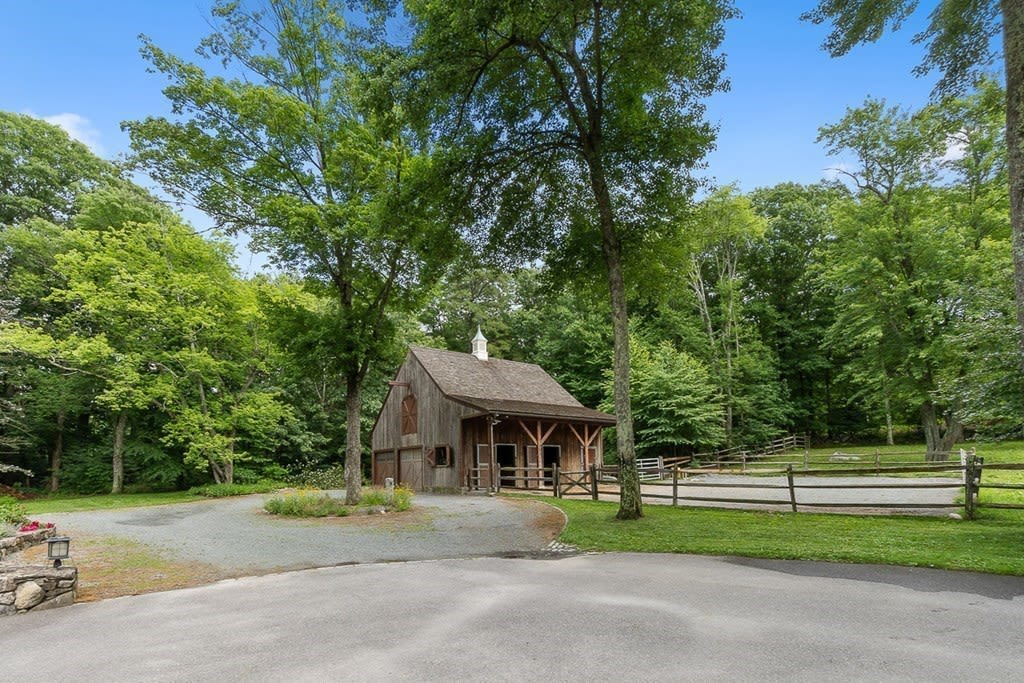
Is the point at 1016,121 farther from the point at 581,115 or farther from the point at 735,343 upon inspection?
the point at 735,343

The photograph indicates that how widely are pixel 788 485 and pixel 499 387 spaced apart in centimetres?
1417

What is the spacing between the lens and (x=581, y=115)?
522 inches

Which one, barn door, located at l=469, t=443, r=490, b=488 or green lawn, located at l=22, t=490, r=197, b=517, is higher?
barn door, located at l=469, t=443, r=490, b=488

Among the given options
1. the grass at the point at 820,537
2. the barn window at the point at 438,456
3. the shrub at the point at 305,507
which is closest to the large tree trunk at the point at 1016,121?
the grass at the point at 820,537

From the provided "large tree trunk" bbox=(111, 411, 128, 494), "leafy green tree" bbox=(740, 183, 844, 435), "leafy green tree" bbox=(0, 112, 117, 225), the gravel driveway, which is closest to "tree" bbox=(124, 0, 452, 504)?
the gravel driveway

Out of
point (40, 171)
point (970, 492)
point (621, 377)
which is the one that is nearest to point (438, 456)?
point (621, 377)

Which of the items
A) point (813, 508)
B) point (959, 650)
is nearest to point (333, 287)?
point (813, 508)

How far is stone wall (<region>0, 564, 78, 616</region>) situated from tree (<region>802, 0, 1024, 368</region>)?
12.9 m

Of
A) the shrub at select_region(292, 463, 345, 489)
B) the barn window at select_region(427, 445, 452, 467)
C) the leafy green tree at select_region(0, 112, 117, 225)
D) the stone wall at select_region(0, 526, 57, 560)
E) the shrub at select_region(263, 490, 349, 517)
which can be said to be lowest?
the shrub at select_region(292, 463, 345, 489)

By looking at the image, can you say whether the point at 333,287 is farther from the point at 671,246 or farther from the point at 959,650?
the point at 959,650

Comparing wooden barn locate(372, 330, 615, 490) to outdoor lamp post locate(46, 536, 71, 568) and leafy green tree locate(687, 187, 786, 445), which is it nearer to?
outdoor lamp post locate(46, 536, 71, 568)

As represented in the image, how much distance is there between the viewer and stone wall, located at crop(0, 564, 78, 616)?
5.88 meters

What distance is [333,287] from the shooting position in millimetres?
→ 16672

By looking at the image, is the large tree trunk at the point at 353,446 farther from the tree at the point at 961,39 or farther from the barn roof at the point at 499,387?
the tree at the point at 961,39
